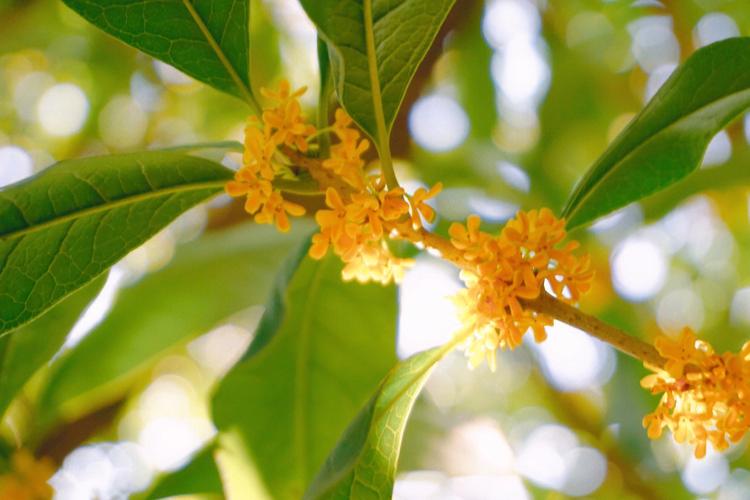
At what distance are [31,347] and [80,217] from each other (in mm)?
504

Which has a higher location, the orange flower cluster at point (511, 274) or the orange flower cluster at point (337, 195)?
the orange flower cluster at point (337, 195)

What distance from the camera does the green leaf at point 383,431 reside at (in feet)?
3.38

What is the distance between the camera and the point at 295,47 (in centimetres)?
335

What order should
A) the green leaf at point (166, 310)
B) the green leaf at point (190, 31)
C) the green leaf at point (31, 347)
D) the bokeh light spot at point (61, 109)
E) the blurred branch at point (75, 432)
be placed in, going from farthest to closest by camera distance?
the bokeh light spot at point (61, 109), the blurred branch at point (75, 432), the green leaf at point (166, 310), the green leaf at point (31, 347), the green leaf at point (190, 31)

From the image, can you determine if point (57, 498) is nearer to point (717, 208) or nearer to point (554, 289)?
point (554, 289)

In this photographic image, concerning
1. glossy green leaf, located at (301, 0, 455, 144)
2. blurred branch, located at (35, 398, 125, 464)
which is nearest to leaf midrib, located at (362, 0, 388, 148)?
glossy green leaf, located at (301, 0, 455, 144)

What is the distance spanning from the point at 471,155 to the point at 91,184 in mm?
1884

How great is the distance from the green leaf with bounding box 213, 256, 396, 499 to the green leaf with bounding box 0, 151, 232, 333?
20.6 inches

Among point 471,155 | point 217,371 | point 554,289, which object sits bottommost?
point 217,371

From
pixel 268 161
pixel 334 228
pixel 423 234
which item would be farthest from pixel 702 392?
pixel 268 161

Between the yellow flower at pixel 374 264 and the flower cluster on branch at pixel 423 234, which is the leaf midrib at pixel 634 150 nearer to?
the flower cluster on branch at pixel 423 234

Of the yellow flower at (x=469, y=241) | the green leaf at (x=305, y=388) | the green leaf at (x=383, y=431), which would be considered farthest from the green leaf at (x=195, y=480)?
the yellow flower at (x=469, y=241)

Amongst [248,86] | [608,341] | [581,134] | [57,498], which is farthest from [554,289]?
[581,134]

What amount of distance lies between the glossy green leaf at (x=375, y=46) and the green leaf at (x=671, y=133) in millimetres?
311
